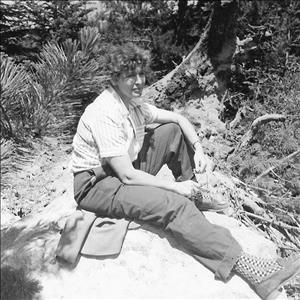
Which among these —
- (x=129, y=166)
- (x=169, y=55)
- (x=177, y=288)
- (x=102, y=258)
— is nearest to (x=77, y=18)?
(x=169, y=55)

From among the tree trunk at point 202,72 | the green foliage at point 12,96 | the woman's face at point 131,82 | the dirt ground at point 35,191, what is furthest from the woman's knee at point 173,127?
the tree trunk at point 202,72

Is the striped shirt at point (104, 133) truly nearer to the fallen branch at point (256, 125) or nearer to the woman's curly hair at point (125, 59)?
the woman's curly hair at point (125, 59)

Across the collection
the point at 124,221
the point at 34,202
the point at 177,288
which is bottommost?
the point at 34,202

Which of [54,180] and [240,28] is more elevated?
[240,28]

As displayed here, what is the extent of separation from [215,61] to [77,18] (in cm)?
151

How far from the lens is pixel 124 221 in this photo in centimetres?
238

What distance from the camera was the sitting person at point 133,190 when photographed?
223 centimetres

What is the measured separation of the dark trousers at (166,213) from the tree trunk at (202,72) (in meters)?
2.23

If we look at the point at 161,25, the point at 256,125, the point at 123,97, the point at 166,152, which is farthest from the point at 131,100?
the point at 161,25

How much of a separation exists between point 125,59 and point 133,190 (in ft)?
2.28

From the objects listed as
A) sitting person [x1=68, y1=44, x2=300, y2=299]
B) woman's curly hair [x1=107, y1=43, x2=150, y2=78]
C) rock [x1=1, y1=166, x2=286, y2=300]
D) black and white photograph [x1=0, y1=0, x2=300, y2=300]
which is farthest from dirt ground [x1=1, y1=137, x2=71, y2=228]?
woman's curly hair [x1=107, y1=43, x2=150, y2=78]

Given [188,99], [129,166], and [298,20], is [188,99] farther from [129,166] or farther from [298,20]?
[129,166]

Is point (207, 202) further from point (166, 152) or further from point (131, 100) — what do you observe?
point (131, 100)

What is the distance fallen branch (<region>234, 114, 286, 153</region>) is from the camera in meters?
3.89
